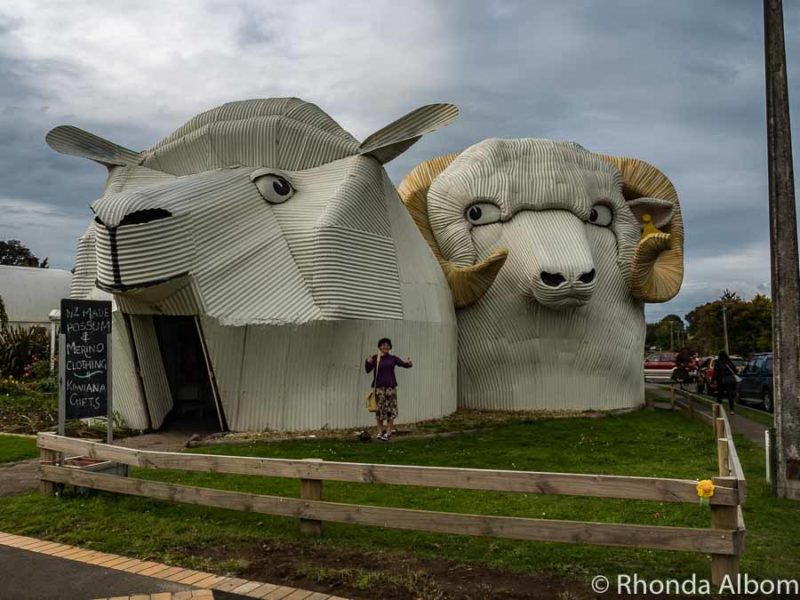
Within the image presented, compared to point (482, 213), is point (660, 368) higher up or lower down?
lower down

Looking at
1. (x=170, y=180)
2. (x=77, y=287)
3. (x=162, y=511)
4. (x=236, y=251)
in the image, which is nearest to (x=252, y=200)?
(x=236, y=251)

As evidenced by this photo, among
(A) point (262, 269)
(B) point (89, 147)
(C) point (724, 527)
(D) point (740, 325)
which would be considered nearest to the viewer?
(C) point (724, 527)

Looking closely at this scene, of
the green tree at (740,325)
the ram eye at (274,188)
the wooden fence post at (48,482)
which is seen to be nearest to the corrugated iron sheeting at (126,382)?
the ram eye at (274,188)

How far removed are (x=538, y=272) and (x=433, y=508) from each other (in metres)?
8.65

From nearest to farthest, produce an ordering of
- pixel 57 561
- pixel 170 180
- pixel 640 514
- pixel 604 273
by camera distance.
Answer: pixel 57 561 < pixel 640 514 < pixel 170 180 < pixel 604 273

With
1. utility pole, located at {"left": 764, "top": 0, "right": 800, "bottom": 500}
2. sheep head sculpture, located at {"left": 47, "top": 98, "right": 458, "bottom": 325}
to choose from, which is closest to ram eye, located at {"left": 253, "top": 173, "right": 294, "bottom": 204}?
sheep head sculpture, located at {"left": 47, "top": 98, "right": 458, "bottom": 325}

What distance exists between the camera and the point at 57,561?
5234 mm

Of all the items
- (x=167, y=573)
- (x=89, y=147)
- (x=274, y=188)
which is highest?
(x=89, y=147)

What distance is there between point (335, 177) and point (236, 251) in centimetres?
244

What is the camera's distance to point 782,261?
7492 millimetres

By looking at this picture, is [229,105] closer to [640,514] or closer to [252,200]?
[252,200]

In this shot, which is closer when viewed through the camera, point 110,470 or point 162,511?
Answer: point 162,511

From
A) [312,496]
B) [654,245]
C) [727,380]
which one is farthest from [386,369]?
[727,380]

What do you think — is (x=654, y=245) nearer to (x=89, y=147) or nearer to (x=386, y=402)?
(x=386, y=402)
